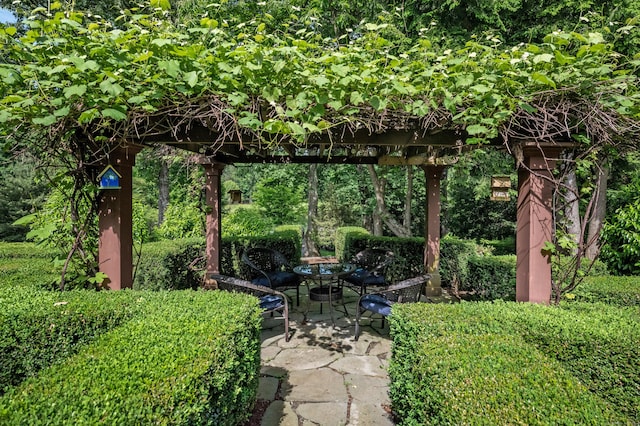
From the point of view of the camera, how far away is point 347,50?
7.10 ft

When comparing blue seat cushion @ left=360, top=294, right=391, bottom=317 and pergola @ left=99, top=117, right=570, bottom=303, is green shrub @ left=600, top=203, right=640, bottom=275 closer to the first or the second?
pergola @ left=99, top=117, right=570, bottom=303

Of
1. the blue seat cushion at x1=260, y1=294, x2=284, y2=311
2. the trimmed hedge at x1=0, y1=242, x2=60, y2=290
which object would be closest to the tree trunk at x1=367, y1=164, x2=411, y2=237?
the blue seat cushion at x1=260, y1=294, x2=284, y2=311

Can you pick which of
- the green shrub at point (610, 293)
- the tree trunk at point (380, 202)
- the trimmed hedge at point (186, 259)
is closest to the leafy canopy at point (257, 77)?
the green shrub at point (610, 293)

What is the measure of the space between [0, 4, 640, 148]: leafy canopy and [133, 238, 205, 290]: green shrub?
2190 millimetres

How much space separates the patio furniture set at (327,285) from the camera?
12.0 feet

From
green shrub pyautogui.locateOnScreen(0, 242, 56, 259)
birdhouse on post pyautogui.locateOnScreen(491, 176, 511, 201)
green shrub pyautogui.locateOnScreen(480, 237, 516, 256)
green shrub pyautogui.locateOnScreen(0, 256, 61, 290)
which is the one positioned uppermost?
birdhouse on post pyautogui.locateOnScreen(491, 176, 511, 201)

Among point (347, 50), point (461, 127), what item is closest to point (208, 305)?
point (347, 50)

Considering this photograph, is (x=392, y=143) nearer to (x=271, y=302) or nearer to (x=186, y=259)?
(x=271, y=302)

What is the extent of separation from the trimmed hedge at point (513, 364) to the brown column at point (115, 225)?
220 centimetres

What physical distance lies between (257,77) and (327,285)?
3854mm

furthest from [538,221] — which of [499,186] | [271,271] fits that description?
[271,271]

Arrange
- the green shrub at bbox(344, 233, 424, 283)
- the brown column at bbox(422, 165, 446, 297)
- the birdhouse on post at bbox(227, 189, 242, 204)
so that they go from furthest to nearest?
1. the birdhouse on post at bbox(227, 189, 242, 204)
2. the green shrub at bbox(344, 233, 424, 283)
3. the brown column at bbox(422, 165, 446, 297)

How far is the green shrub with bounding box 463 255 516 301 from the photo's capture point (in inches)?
167

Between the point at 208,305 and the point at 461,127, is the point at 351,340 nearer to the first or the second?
the point at 208,305
